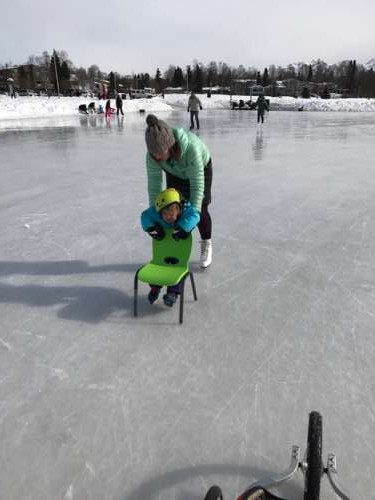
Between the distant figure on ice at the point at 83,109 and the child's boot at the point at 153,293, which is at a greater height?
the distant figure on ice at the point at 83,109

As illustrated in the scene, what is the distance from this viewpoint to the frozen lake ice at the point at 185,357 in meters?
1.41

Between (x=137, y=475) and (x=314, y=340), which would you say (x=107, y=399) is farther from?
(x=314, y=340)

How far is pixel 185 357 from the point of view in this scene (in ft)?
6.37

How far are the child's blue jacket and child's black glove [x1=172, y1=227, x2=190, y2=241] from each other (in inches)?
0.9

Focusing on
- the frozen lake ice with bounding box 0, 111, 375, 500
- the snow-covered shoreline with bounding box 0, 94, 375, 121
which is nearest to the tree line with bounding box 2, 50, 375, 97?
the snow-covered shoreline with bounding box 0, 94, 375, 121

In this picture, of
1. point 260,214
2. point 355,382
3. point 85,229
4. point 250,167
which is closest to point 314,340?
point 355,382

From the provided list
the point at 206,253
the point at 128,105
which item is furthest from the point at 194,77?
the point at 206,253

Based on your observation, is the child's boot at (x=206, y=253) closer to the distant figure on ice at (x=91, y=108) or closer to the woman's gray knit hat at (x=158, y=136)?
the woman's gray knit hat at (x=158, y=136)

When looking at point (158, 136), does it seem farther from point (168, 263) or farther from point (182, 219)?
→ point (168, 263)

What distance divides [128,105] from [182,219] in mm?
31788

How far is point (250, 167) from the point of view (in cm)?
645

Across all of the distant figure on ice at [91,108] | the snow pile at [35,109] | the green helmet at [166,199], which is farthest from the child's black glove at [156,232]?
the distant figure on ice at [91,108]

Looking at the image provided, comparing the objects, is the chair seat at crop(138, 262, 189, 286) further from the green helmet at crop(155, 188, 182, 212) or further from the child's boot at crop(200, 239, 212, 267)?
the child's boot at crop(200, 239, 212, 267)

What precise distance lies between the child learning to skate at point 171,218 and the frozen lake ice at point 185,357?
181 mm
